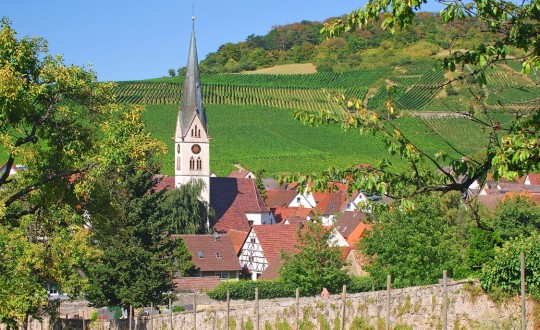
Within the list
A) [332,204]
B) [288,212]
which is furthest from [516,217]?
[332,204]

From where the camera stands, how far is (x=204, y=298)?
43.7m

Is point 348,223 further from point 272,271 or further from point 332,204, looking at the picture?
point 332,204

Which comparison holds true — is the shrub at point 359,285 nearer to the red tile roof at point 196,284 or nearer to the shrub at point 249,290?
the shrub at point 249,290

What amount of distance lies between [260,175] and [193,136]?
20.7 meters

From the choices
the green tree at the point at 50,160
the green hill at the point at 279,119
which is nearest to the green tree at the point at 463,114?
the green tree at the point at 50,160

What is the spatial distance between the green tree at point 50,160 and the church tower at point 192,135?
209ft

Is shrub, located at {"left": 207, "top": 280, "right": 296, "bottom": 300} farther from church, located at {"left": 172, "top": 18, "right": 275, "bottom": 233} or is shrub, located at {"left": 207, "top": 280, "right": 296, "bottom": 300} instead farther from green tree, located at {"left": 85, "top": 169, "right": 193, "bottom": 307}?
church, located at {"left": 172, "top": 18, "right": 275, "bottom": 233}

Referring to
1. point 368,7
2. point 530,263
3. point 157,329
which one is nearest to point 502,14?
point 368,7

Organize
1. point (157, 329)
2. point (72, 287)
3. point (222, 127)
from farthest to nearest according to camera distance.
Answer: point (222, 127), point (157, 329), point (72, 287)

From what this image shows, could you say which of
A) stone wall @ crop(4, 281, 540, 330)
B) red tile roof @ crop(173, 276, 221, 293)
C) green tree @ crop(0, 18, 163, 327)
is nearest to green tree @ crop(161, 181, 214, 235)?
red tile roof @ crop(173, 276, 221, 293)

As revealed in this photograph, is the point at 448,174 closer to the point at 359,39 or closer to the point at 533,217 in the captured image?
the point at 533,217

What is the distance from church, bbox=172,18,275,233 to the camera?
7956cm

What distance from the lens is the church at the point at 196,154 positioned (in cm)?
7956

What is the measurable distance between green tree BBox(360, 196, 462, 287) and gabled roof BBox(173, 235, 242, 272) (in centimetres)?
1847
